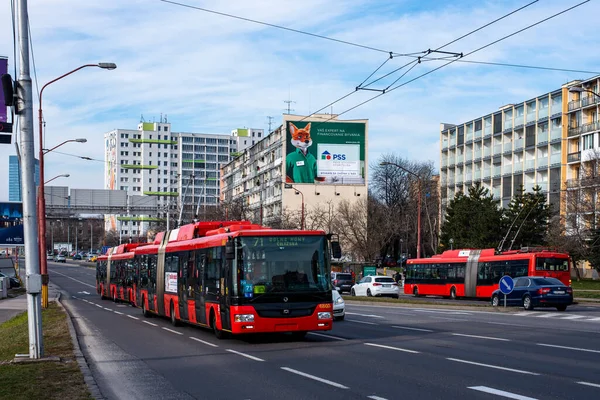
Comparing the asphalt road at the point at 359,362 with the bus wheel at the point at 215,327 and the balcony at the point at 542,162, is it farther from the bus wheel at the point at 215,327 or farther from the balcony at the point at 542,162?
the balcony at the point at 542,162

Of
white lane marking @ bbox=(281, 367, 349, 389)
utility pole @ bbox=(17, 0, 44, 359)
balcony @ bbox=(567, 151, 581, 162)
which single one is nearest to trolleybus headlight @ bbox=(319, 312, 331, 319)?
white lane marking @ bbox=(281, 367, 349, 389)

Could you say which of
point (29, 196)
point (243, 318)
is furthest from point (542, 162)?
point (29, 196)

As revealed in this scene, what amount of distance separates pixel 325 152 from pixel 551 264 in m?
58.0

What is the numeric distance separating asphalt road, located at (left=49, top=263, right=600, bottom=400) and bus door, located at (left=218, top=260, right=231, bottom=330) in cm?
55

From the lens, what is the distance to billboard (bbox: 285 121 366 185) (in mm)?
95688

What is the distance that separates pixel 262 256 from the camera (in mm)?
18125

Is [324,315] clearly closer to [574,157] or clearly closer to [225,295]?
[225,295]

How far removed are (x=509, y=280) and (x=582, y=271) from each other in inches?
2134

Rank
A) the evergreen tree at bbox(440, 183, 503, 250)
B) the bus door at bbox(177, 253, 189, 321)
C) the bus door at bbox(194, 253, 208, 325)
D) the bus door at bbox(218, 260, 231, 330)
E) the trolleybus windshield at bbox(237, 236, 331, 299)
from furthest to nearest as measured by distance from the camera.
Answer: the evergreen tree at bbox(440, 183, 503, 250), the bus door at bbox(177, 253, 189, 321), the bus door at bbox(194, 253, 208, 325), the bus door at bbox(218, 260, 231, 330), the trolleybus windshield at bbox(237, 236, 331, 299)

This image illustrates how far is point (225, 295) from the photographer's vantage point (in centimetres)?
1833

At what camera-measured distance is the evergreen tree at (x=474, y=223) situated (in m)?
73.0

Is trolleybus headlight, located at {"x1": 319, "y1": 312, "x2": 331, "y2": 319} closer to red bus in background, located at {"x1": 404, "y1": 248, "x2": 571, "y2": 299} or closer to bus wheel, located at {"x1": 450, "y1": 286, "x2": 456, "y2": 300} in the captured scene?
red bus in background, located at {"x1": 404, "y1": 248, "x2": 571, "y2": 299}

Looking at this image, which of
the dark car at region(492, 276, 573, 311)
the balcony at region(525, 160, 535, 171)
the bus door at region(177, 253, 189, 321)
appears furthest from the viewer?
the balcony at region(525, 160, 535, 171)

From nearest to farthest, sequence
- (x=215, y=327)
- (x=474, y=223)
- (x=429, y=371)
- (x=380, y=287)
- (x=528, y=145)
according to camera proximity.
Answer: (x=429, y=371) → (x=215, y=327) → (x=380, y=287) → (x=474, y=223) → (x=528, y=145)
